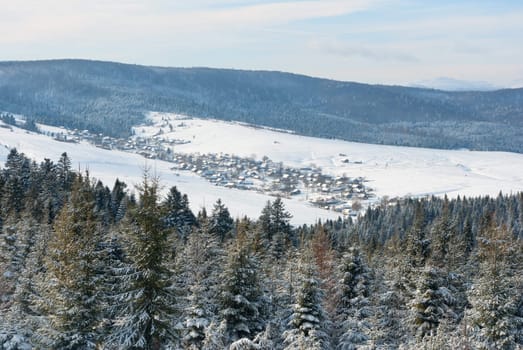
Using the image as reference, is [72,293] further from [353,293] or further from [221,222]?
[221,222]

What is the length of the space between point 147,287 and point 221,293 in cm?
525

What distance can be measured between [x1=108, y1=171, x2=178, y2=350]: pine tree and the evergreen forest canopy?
38 mm

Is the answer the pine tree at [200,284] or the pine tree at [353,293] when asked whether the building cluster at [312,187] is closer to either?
the pine tree at [353,293]

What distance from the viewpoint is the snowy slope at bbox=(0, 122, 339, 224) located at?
131625 mm

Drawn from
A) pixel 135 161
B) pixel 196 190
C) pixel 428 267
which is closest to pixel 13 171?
pixel 428 267

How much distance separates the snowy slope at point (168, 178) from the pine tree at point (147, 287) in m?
87.1

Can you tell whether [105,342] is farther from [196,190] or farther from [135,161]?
[135,161]

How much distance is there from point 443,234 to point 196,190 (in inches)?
4667

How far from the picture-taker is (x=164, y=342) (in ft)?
62.0

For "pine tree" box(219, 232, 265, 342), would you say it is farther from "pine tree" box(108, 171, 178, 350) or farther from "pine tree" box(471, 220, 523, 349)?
"pine tree" box(471, 220, 523, 349)

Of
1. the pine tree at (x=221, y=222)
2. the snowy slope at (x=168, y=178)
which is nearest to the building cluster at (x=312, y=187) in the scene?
the snowy slope at (x=168, y=178)

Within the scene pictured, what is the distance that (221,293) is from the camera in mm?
23250

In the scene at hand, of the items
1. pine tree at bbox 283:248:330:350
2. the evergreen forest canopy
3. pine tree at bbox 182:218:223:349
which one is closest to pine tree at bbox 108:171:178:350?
the evergreen forest canopy

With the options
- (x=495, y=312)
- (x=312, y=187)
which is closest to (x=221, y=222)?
(x=495, y=312)
